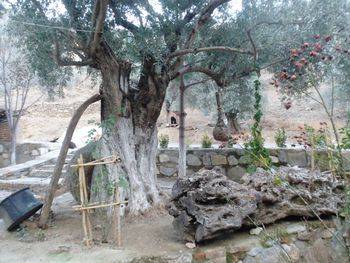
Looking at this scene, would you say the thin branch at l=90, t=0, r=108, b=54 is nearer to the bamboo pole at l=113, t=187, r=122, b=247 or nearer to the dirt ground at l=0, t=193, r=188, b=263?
the bamboo pole at l=113, t=187, r=122, b=247

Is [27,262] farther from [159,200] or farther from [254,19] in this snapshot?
[254,19]

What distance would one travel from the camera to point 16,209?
470 centimetres

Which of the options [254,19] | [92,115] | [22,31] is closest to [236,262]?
Result: [254,19]

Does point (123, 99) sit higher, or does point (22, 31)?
point (22, 31)

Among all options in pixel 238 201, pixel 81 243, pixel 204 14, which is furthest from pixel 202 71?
pixel 81 243

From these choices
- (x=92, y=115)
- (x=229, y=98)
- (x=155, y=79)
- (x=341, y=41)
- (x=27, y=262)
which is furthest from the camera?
(x=92, y=115)

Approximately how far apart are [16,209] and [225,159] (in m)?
4.47

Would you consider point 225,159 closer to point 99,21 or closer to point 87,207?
point 87,207

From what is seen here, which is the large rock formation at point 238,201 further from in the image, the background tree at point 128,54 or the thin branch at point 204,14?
the thin branch at point 204,14

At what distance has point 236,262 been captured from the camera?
148 inches

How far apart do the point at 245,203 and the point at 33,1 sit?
3444mm

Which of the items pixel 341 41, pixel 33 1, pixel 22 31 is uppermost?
pixel 33 1

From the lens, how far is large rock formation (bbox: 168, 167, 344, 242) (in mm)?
3804

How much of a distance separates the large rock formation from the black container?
2014 millimetres
